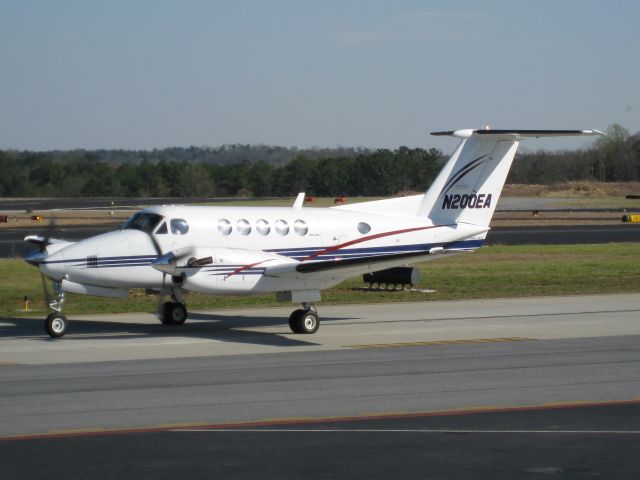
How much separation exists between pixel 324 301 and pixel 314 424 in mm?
17212

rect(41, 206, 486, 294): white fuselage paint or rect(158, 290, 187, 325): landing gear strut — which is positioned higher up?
rect(41, 206, 486, 294): white fuselage paint

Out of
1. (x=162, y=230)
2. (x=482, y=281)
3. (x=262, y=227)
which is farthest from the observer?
(x=482, y=281)

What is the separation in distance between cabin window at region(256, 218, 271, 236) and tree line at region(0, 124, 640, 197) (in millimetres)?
76155

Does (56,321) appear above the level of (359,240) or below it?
below

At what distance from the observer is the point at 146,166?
4663 inches

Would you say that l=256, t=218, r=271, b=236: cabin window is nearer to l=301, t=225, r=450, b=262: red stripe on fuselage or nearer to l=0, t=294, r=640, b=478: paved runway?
l=301, t=225, r=450, b=262: red stripe on fuselage

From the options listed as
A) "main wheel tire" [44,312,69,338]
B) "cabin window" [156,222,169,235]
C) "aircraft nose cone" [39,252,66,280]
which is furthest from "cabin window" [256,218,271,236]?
"main wheel tire" [44,312,69,338]

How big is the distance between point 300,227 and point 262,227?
0.97m

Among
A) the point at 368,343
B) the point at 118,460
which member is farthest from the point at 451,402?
the point at 368,343

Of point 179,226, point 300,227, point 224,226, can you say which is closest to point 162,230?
point 179,226

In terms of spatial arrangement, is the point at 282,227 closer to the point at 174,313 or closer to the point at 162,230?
the point at 162,230

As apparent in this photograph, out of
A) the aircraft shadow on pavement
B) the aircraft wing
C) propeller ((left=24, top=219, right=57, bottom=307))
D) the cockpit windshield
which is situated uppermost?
the cockpit windshield

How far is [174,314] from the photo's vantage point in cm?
2434

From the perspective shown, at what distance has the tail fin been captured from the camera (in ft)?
83.1
